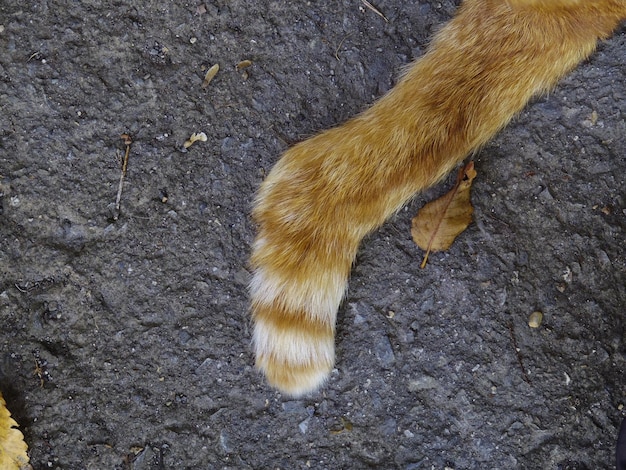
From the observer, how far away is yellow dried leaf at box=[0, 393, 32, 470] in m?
1.96

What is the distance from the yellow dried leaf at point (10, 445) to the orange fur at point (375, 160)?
2.61 feet

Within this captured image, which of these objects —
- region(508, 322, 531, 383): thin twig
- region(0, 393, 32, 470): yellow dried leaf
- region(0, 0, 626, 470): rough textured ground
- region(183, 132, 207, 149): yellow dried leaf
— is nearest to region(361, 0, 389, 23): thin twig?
region(0, 0, 626, 470): rough textured ground

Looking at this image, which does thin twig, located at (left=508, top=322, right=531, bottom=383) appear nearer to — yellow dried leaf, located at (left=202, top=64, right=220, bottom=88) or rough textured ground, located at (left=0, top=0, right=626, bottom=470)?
rough textured ground, located at (left=0, top=0, right=626, bottom=470)

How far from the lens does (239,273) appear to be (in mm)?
2082

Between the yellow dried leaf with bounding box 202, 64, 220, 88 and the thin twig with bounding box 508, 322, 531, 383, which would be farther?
the yellow dried leaf with bounding box 202, 64, 220, 88

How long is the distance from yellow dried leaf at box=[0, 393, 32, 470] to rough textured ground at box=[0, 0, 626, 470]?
0.04 metres

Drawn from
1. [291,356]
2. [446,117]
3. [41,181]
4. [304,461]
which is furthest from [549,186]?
[41,181]

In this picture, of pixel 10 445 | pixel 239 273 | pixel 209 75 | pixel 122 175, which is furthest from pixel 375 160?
pixel 10 445

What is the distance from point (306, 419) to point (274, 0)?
142 cm

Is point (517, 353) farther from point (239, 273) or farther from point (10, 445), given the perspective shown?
point (10, 445)

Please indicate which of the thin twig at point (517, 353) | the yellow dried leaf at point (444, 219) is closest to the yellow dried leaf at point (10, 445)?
the yellow dried leaf at point (444, 219)

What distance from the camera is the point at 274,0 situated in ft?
7.20

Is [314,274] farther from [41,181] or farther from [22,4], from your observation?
[22,4]

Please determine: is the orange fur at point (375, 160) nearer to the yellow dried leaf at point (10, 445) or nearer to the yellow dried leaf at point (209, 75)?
the yellow dried leaf at point (209, 75)
